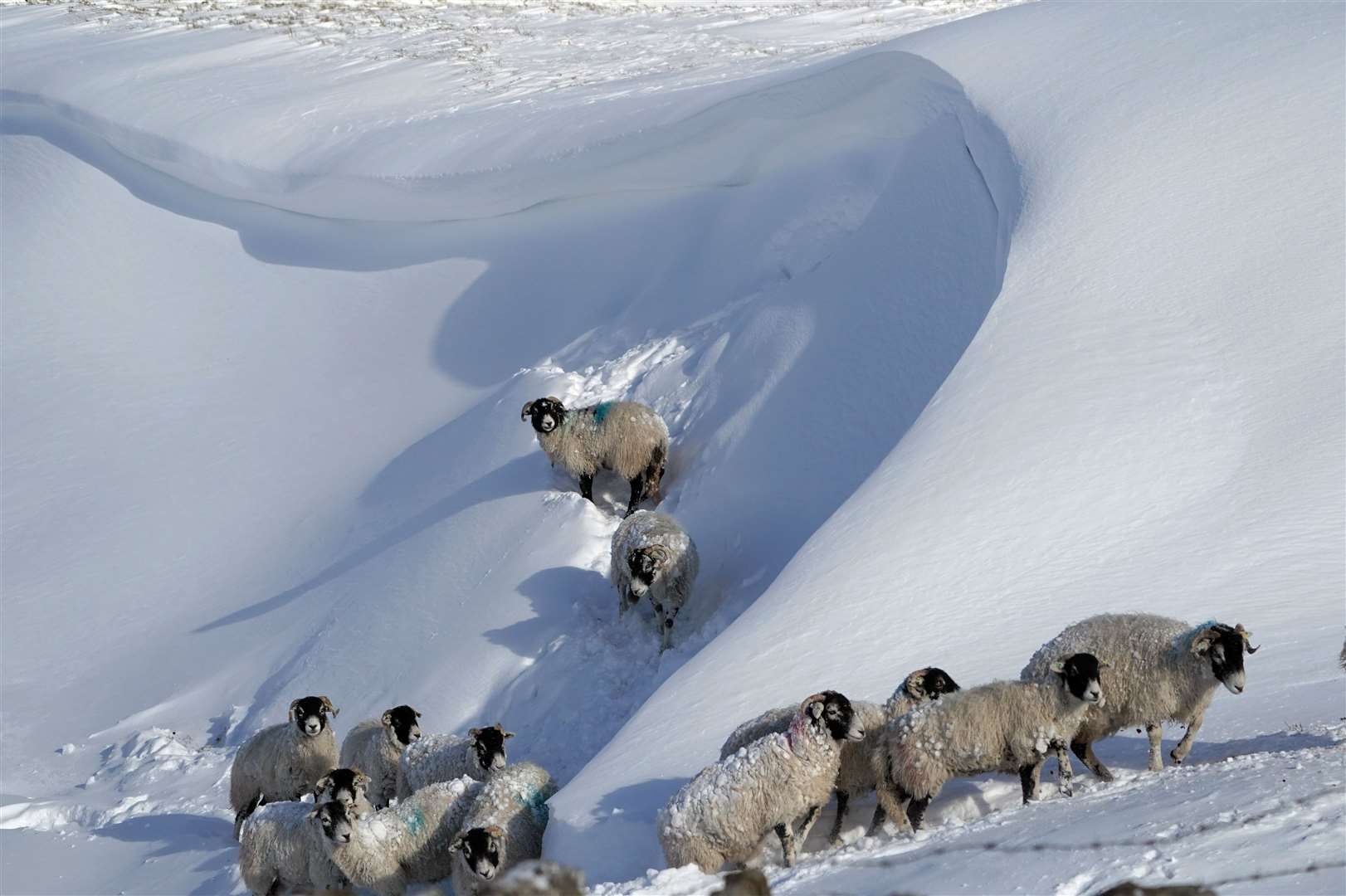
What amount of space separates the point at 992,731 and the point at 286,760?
211 inches

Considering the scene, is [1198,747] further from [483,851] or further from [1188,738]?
[483,851]

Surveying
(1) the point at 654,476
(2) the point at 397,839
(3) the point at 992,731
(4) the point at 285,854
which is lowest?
(4) the point at 285,854

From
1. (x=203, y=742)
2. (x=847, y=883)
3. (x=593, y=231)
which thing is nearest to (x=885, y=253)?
(x=593, y=231)

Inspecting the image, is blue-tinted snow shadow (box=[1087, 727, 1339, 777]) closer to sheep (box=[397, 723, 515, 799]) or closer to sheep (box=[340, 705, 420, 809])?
sheep (box=[397, 723, 515, 799])

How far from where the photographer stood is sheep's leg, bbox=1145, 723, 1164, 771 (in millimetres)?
6695

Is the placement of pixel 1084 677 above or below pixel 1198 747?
above

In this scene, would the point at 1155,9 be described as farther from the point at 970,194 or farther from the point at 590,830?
the point at 590,830

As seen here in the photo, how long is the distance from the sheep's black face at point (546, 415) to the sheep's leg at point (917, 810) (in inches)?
246

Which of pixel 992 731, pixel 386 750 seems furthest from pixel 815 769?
pixel 386 750

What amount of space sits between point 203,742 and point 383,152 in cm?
921

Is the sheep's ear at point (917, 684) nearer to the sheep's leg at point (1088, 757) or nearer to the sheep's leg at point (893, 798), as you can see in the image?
the sheep's leg at point (893, 798)

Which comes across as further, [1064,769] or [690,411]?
[690,411]

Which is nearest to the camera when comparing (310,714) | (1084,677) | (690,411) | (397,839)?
(1084,677)

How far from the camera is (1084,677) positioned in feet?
21.4
